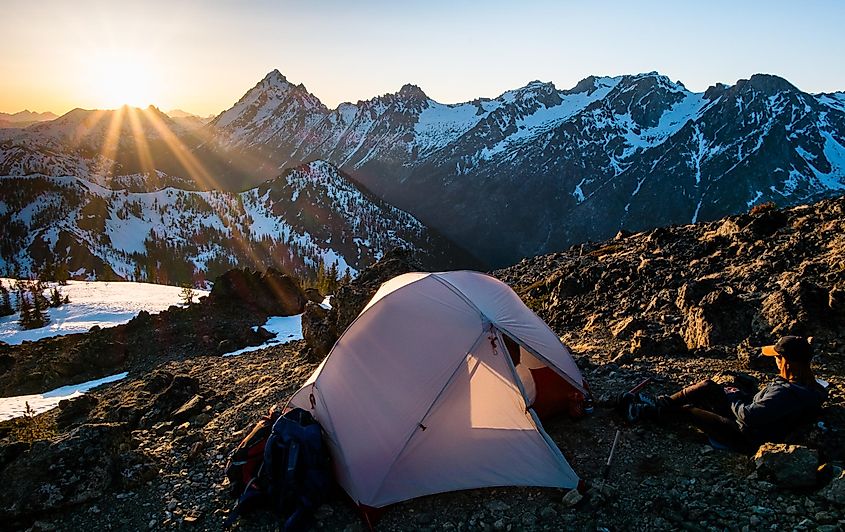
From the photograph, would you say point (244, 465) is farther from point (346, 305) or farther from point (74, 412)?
point (74, 412)

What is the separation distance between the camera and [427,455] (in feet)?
25.7

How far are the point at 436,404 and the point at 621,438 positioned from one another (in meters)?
3.63

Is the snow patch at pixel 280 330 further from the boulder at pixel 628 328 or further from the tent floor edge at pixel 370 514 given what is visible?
the tent floor edge at pixel 370 514

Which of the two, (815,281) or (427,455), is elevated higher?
(815,281)

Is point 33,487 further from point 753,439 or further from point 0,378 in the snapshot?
point 0,378

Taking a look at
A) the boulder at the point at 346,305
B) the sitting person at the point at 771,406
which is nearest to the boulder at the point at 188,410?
the boulder at the point at 346,305

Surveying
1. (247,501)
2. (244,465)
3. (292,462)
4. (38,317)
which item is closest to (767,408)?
(292,462)

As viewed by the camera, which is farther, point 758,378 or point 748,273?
point 748,273

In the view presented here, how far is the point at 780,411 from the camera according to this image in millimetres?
7148

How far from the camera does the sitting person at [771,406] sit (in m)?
7.18

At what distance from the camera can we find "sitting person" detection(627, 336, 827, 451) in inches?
283

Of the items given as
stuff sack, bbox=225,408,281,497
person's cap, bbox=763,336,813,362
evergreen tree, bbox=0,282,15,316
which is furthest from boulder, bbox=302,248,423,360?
evergreen tree, bbox=0,282,15,316

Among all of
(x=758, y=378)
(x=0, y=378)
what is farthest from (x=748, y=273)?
(x=0, y=378)

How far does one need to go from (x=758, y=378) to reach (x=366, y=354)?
8217mm
